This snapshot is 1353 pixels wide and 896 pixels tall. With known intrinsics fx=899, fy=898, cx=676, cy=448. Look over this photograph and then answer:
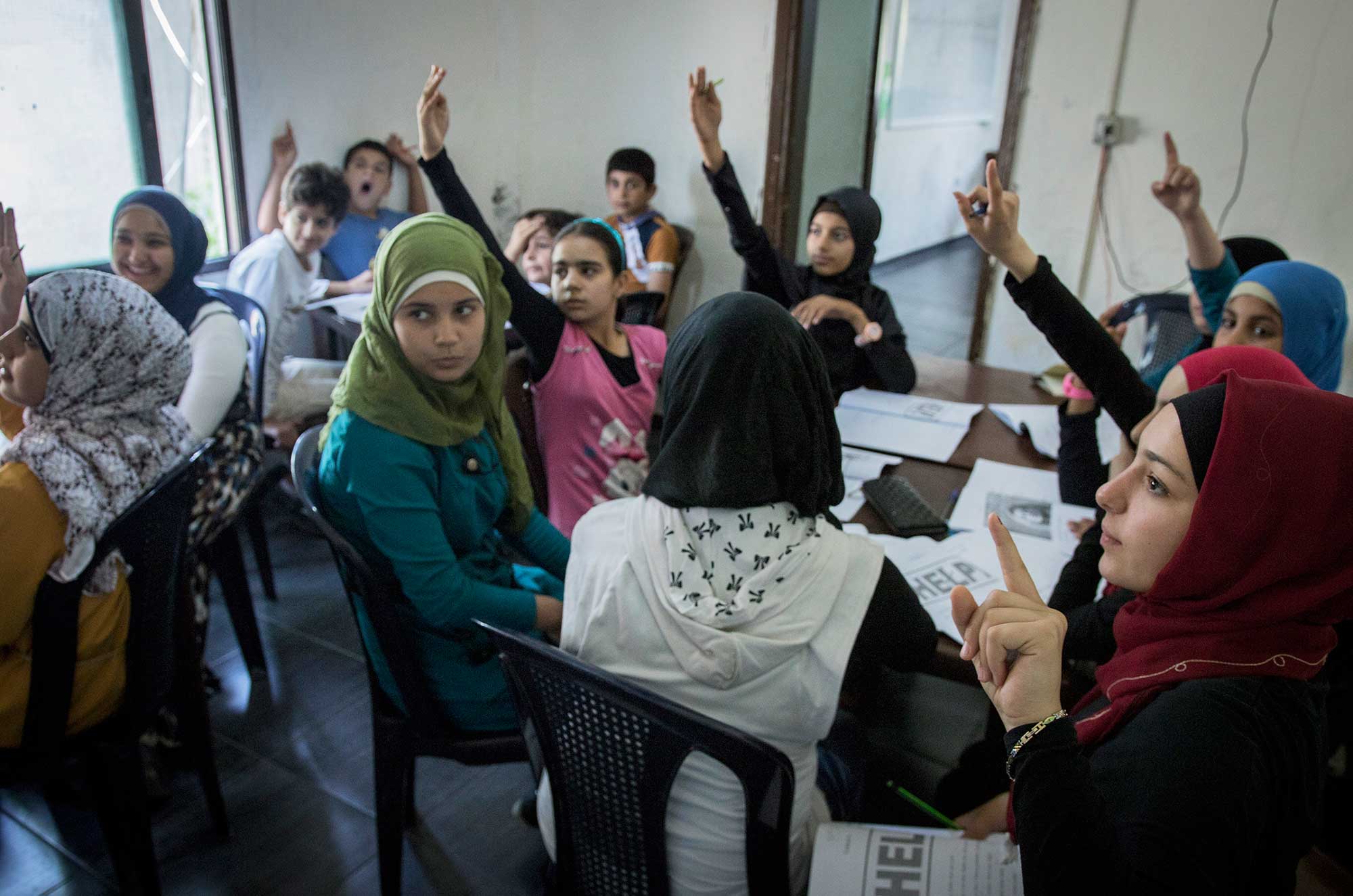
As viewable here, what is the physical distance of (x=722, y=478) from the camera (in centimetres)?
105

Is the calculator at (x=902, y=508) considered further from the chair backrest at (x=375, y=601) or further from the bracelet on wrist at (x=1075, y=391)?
the chair backrest at (x=375, y=601)

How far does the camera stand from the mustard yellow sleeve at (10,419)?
152 cm

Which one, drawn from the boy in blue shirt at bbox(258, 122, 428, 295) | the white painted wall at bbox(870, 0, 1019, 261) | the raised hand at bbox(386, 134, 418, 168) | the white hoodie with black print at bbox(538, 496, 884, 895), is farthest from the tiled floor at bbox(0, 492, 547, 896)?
the white painted wall at bbox(870, 0, 1019, 261)

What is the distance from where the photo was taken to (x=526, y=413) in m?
1.97

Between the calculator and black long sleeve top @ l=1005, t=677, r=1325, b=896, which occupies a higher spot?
black long sleeve top @ l=1005, t=677, r=1325, b=896

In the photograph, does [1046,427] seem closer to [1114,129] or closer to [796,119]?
[1114,129]

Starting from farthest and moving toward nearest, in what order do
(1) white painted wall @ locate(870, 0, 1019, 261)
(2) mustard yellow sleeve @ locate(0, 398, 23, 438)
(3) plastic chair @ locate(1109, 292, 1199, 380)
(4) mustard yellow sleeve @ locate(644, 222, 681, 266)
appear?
(1) white painted wall @ locate(870, 0, 1019, 261) < (4) mustard yellow sleeve @ locate(644, 222, 681, 266) < (3) plastic chair @ locate(1109, 292, 1199, 380) < (2) mustard yellow sleeve @ locate(0, 398, 23, 438)

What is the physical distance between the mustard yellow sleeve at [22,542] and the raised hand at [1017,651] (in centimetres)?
128

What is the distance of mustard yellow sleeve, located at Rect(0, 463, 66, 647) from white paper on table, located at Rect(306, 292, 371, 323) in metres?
1.71

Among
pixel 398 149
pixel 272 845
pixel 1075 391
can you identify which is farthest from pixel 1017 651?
pixel 398 149

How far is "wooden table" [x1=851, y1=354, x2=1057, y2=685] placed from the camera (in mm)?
1249

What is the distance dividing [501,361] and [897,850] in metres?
1.03

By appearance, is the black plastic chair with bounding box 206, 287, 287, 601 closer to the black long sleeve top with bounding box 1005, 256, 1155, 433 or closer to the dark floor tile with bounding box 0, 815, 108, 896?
the dark floor tile with bounding box 0, 815, 108, 896

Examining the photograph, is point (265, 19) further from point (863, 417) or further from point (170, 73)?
point (863, 417)
